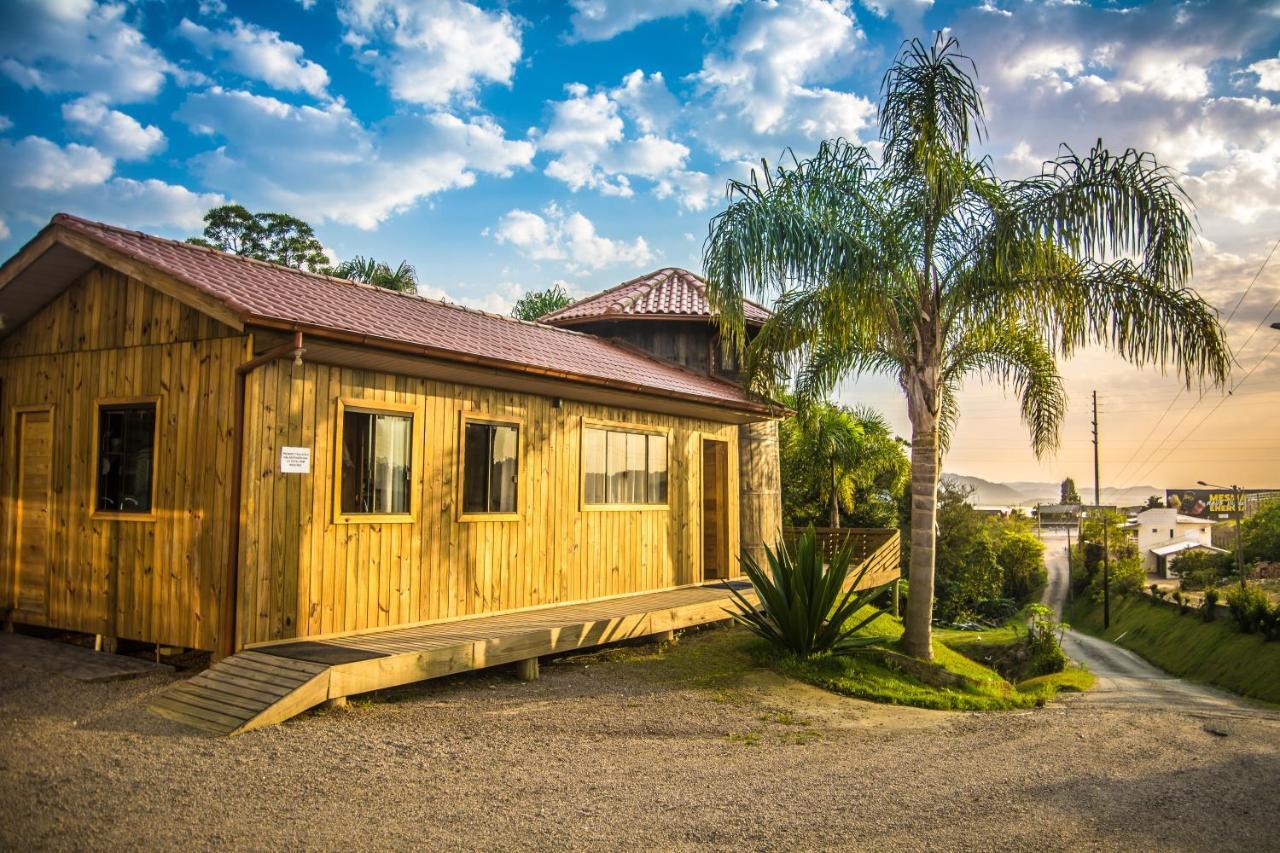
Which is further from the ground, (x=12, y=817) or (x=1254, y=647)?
(x=12, y=817)

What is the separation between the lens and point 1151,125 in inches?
512

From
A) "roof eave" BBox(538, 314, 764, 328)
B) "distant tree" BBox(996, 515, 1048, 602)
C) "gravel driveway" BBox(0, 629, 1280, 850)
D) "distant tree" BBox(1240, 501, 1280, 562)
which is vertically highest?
"roof eave" BBox(538, 314, 764, 328)

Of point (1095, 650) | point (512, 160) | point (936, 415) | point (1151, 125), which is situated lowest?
point (1095, 650)

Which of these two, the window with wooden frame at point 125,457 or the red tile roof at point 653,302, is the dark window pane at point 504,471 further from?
the red tile roof at point 653,302

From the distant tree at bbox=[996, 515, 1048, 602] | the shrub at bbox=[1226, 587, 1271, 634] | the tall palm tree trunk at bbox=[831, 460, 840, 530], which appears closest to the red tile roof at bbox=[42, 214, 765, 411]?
the tall palm tree trunk at bbox=[831, 460, 840, 530]

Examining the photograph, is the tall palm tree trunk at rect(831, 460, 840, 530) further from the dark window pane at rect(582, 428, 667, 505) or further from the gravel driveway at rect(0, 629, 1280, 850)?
the gravel driveway at rect(0, 629, 1280, 850)

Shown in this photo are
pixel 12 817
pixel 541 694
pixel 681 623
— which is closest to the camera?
pixel 12 817

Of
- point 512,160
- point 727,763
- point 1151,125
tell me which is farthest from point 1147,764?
point 512,160

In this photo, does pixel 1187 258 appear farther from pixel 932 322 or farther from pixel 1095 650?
pixel 1095 650

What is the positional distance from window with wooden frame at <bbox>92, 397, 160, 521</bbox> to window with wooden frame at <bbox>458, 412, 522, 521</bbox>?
2803 mm

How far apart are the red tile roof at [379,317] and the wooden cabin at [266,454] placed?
1.7 inches

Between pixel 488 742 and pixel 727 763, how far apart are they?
5.38 feet

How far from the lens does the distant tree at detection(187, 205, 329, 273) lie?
3753cm

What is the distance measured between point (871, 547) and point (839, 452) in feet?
25.7
